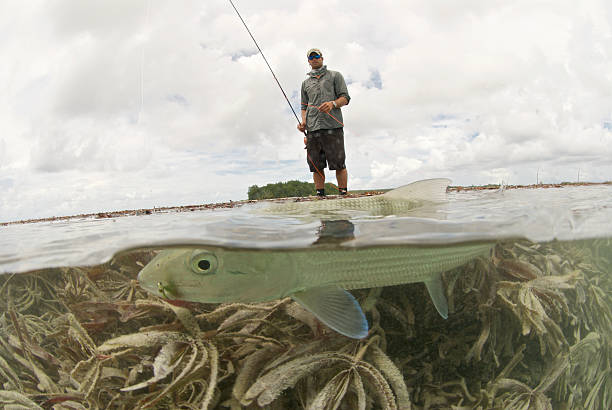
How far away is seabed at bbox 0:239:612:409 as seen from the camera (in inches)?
64.3

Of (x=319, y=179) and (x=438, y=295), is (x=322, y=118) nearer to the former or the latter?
(x=319, y=179)

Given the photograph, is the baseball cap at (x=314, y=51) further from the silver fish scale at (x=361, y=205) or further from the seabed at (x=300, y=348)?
the seabed at (x=300, y=348)

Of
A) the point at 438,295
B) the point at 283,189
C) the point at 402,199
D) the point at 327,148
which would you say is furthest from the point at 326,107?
the point at 283,189

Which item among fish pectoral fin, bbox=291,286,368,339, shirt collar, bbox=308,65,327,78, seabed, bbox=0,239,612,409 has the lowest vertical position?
seabed, bbox=0,239,612,409

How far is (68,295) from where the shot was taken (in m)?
2.25

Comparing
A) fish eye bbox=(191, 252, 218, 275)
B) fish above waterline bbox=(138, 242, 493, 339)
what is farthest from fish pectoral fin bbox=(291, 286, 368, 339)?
fish eye bbox=(191, 252, 218, 275)

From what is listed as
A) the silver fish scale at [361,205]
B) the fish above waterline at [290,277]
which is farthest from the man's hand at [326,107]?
the fish above waterline at [290,277]

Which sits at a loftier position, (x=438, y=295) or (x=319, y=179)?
(x=319, y=179)

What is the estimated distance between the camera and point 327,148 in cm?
869

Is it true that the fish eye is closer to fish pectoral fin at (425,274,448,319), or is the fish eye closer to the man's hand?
fish pectoral fin at (425,274,448,319)

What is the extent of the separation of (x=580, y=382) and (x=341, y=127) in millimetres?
7139

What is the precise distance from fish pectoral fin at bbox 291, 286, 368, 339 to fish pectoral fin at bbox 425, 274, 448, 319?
50 centimetres

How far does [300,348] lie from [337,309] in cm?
28

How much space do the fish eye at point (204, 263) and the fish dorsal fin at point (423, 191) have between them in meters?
2.28
